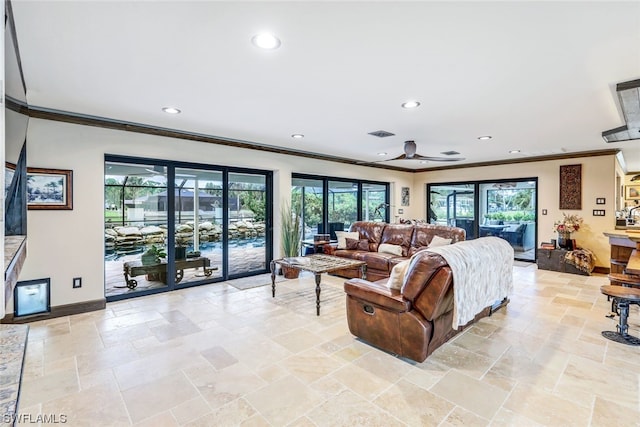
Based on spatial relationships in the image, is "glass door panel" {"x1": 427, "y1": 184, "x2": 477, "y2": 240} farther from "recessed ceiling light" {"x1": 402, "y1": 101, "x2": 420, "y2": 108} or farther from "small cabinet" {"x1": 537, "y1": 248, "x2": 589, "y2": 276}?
"recessed ceiling light" {"x1": 402, "y1": 101, "x2": 420, "y2": 108}

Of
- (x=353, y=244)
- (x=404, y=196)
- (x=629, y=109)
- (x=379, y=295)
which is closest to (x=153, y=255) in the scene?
(x=353, y=244)

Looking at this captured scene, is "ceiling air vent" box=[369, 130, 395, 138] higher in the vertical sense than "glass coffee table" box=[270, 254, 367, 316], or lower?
higher

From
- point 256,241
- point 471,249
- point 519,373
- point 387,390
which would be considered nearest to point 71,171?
point 256,241

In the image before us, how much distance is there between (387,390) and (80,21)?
10.2ft

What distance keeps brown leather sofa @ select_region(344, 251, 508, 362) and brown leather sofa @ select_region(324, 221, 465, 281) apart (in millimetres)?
Answer: 2276

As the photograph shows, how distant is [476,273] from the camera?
2.87 m

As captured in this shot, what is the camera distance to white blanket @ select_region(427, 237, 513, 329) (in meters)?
2.62

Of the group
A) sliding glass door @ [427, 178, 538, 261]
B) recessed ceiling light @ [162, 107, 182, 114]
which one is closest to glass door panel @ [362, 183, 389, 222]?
sliding glass door @ [427, 178, 538, 261]

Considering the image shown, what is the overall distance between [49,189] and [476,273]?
15.4ft

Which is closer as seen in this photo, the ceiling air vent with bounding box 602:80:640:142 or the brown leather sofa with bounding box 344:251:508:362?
the brown leather sofa with bounding box 344:251:508:362

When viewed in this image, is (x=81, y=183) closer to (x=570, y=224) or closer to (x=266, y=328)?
(x=266, y=328)

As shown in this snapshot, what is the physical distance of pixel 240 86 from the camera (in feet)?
9.51

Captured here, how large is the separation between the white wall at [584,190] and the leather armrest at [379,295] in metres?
5.69

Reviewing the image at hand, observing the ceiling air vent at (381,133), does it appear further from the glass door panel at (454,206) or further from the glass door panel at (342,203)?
the glass door panel at (454,206)
